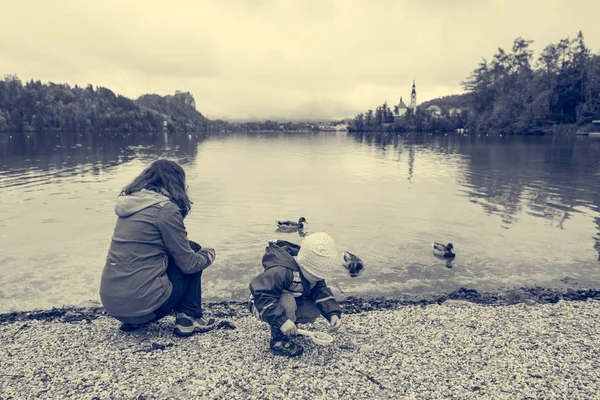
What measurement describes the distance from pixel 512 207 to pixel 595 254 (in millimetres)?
8152

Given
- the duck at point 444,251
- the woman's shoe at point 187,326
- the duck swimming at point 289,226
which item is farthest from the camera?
the duck swimming at point 289,226

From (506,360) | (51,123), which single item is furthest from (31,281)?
(51,123)

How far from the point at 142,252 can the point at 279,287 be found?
1927mm

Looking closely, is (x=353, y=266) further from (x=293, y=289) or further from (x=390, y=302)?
(x=293, y=289)

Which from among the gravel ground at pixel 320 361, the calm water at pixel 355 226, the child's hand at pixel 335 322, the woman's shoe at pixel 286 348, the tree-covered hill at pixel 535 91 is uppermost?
the tree-covered hill at pixel 535 91

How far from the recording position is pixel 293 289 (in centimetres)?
575

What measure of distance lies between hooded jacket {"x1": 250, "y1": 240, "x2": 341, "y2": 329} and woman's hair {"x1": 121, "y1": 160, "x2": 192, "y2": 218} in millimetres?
1523

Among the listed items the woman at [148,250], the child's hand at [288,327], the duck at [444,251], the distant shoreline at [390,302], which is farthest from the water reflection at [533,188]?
the woman at [148,250]

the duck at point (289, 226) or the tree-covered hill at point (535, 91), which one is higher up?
the tree-covered hill at point (535, 91)

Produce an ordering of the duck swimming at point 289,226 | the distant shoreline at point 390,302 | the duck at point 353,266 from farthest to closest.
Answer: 1. the duck swimming at point 289,226
2. the duck at point 353,266
3. the distant shoreline at point 390,302

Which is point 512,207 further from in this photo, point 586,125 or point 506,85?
point 506,85

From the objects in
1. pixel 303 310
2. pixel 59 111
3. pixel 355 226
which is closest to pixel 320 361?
pixel 303 310

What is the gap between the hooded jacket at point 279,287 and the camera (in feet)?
17.3

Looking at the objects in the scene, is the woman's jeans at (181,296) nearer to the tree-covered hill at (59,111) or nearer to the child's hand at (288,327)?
the child's hand at (288,327)
